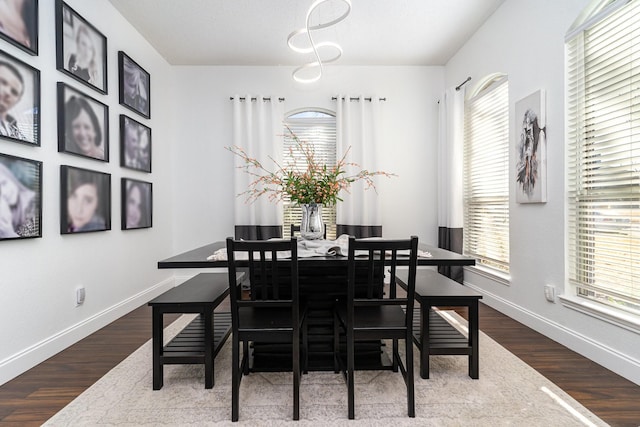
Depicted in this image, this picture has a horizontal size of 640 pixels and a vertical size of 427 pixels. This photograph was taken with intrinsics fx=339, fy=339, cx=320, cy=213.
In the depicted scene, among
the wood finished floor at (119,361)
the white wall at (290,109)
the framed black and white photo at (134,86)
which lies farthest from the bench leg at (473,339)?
the framed black and white photo at (134,86)

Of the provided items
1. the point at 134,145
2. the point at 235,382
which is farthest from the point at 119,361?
the point at 134,145

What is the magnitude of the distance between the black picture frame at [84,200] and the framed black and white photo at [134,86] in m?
0.88

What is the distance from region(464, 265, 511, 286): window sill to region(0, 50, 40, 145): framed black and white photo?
13.1 feet

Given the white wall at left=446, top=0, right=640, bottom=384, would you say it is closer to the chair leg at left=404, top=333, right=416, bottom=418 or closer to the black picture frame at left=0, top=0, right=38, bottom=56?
the chair leg at left=404, top=333, right=416, bottom=418

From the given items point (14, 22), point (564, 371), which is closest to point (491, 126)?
point (564, 371)

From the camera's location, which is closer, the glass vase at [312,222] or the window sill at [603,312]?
the window sill at [603,312]

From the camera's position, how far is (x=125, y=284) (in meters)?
3.39

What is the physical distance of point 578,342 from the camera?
238 cm

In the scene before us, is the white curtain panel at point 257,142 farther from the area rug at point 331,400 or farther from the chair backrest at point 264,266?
the chair backrest at point 264,266

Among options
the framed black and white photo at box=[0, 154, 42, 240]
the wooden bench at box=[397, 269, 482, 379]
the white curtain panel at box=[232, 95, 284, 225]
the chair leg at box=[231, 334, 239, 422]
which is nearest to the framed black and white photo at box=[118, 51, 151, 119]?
the white curtain panel at box=[232, 95, 284, 225]

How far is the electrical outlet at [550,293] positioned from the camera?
264 centimetres

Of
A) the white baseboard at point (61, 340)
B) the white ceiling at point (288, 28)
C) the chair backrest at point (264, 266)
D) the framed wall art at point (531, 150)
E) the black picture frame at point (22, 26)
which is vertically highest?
the white ceiling at point (288, 28)

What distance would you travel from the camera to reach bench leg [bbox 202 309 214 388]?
1947mm

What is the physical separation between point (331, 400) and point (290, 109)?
3624 millimetres
